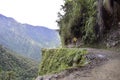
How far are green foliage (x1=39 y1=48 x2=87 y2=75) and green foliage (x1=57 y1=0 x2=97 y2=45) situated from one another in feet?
12.2

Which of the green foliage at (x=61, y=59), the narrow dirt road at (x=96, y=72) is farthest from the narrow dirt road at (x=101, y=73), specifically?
the green foliage at (x=61, y=59)

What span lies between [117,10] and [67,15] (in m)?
6.07

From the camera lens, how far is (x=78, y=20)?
19938 millimetres

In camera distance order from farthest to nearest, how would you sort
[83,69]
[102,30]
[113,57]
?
[102,30] → [113,57] → [83,69]

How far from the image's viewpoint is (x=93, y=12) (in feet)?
61.4

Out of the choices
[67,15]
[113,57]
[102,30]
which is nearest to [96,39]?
[102,30]

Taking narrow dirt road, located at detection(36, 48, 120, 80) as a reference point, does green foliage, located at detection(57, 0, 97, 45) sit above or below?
above

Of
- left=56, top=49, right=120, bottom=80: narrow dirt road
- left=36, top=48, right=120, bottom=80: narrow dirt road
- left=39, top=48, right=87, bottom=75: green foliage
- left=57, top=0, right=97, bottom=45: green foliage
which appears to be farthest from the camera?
left=57, top=0, right=97, bottom=45: green foliage

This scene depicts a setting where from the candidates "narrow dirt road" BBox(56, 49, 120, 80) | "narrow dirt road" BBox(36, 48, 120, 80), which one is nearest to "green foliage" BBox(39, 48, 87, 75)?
"narrow dirt road" BBox(36, 48, 120, 80)

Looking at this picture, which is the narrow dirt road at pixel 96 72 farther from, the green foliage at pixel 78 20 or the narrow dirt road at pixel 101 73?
the green foliage at pixel 78 20

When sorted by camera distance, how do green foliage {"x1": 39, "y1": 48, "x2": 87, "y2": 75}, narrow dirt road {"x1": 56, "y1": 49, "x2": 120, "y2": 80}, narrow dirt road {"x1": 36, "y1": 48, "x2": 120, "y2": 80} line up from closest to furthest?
narrow dirt road {"x1": 56, "y1": 49, "x2": 120, "y2": 80}
narrow dirt road {"x1": 36, "y1": 48, "x2": 120, "y2": 80}
green foliage {"x1": 39, "y1": 48, "x2": 87, "y2": 75}

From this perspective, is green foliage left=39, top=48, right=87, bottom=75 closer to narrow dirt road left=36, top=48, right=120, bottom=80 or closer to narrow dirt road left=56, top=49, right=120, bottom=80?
narrow dirt road left=36, top=48, right=120, bottom=80

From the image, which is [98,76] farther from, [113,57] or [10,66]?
[10,66]

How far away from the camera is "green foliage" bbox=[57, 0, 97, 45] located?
1860 cm
